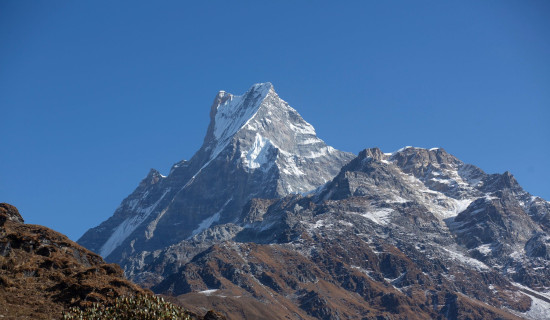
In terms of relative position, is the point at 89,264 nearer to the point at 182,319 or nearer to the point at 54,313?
the point at 54,313

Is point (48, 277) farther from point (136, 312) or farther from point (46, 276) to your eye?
point (136, 312)

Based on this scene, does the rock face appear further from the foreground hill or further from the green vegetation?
the green vegetation

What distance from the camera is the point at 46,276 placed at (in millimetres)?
126750

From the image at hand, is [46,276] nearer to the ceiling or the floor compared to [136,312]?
nearer to the ceiling

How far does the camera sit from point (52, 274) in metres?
128

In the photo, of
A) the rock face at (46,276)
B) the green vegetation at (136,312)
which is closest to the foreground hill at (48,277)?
the rock face at (46,276)

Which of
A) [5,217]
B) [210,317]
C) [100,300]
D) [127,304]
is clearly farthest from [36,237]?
[127,304]

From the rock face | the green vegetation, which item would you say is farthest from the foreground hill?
the green vegetation

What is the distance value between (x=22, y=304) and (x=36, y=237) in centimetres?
3231

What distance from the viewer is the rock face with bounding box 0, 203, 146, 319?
374ft

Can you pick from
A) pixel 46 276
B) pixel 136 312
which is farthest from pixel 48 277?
pixel 136 312

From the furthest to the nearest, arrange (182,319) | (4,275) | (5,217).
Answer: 1. (5,217)
2. (4,275)
3. (182,319)

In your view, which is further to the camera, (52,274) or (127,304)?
(52,274)

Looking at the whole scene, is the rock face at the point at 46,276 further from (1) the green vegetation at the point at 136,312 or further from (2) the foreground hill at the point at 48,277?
(1) the green vegetation at the point at 136,312
